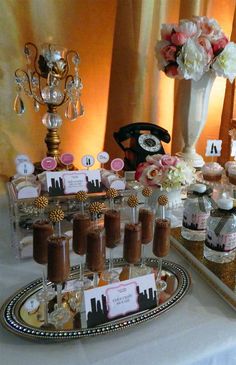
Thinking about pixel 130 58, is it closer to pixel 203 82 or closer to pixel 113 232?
pixel 203 82

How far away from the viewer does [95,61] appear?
1.73 m

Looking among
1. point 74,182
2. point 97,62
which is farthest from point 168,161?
point 97,62

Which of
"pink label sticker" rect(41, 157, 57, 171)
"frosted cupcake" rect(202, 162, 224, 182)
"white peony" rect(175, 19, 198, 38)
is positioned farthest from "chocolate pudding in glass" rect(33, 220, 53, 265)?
"white peony" rect(175, 19, 198, 38)

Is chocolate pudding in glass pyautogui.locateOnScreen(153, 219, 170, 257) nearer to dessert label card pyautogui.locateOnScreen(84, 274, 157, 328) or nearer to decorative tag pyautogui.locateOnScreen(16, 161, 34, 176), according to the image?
dessert label card pyautogui.locateOnScreen(84, 274, 157, 328)

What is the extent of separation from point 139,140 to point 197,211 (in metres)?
0.56

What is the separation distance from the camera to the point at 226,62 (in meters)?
1.32

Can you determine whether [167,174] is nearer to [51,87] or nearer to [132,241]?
[132,241]

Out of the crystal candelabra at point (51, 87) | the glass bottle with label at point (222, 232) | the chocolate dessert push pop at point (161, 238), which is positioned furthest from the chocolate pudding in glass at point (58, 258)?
the crystal candelabra at point (51, 87)

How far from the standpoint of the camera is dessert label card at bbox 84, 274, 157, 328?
2.19 feet

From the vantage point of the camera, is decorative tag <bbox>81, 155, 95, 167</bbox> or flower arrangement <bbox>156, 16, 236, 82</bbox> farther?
flower arrangement <bbox>156, 16, 236, 82</bbox>

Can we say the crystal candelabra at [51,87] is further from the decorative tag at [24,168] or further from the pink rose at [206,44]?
the pink rose at [206,44]

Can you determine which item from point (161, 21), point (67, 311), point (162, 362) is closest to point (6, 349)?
point (67, 311)

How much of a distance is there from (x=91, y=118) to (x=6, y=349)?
136 centimetres

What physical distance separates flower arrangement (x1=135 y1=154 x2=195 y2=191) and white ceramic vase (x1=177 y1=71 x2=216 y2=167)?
1.49 feet
